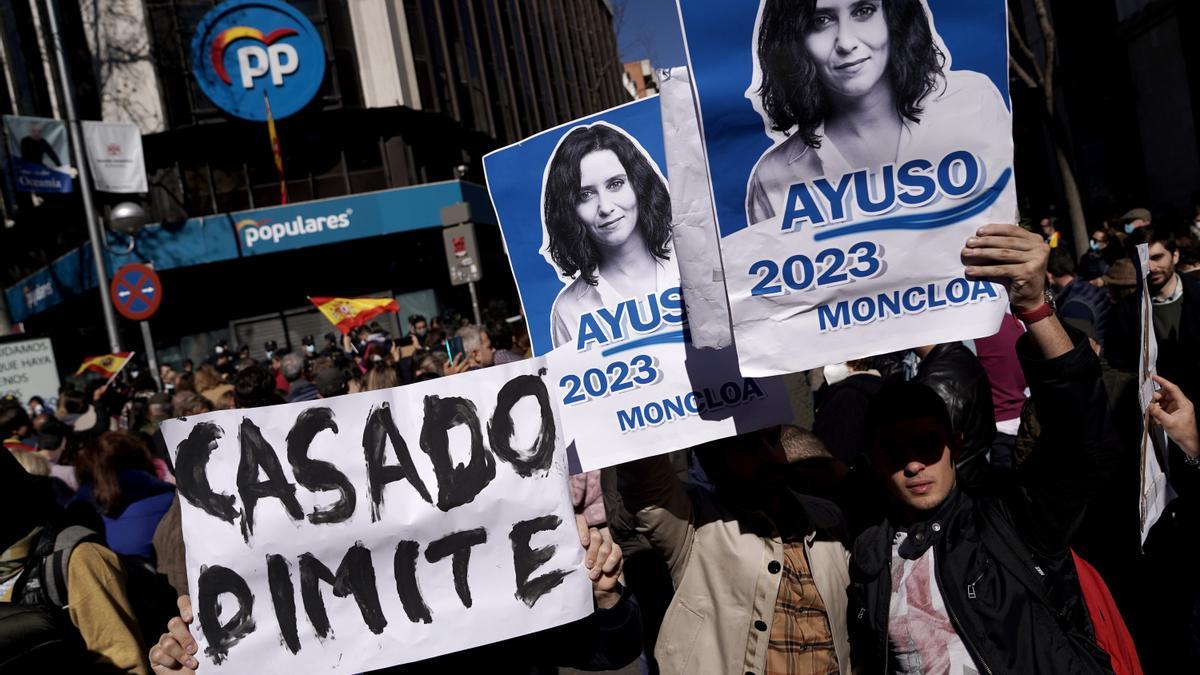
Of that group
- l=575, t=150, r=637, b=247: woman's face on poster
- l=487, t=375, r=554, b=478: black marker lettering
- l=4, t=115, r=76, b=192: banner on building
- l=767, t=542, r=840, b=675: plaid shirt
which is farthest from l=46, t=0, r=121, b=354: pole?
l=767, t=542, r=840, b=675: plaid shirt

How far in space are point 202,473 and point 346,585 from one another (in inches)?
17.5

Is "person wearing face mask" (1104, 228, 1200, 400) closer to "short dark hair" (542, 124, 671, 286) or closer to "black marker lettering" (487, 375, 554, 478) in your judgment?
"short dark hair" (542, 124, 671, 286)

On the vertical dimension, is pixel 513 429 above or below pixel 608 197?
below

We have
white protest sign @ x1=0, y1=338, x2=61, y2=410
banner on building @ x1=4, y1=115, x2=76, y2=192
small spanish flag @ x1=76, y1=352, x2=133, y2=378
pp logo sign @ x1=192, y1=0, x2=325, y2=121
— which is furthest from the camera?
pp logo sign @ x1=192, y1=0, x2=325, y2=121

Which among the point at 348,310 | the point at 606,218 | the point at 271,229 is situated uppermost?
the point at 271,229

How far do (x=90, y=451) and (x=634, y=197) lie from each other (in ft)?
10.1

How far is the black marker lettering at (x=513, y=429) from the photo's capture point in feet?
8.25

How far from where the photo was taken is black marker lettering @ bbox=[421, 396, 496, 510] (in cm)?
250

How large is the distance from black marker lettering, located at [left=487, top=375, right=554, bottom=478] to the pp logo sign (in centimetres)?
2283

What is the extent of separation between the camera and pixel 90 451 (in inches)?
183

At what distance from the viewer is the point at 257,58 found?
77.1ft

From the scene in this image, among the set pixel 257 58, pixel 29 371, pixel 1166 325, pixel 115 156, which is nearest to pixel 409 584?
pixel 1166 325

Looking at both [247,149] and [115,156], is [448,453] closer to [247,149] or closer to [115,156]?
[115,156]

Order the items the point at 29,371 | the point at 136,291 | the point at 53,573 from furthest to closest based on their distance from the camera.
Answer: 1. the point at 29,371
2. the point at 136,291
3. the point at 53,573
